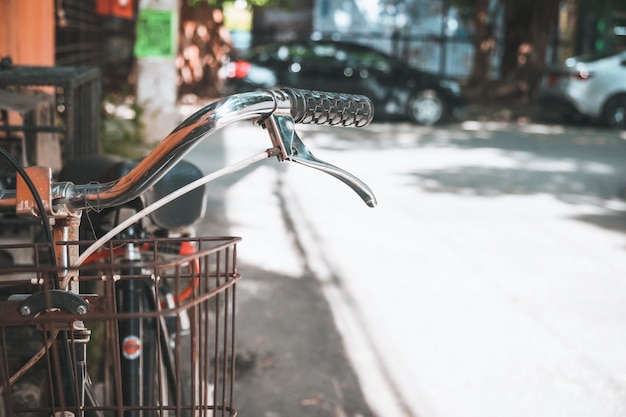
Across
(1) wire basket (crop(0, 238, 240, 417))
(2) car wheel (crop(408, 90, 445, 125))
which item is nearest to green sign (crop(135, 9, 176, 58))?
(1) wire basket (crop(0, 238, 240, 417))

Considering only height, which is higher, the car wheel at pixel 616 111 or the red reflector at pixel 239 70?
the red reflector at pixel 239 70

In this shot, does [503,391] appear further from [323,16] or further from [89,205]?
[323,16]

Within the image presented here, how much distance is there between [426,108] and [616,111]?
3374 millimetres

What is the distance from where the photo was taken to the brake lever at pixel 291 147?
69.0 inches

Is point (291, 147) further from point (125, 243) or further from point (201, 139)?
point (125, 243)

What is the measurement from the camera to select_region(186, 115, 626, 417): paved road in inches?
172

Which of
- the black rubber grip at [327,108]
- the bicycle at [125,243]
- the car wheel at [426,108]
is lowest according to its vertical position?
the car wheel at [426,108]

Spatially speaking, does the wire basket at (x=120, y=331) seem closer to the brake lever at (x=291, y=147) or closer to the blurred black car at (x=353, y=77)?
the brake lever at (x=291, y=147)

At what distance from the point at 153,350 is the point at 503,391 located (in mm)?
2049

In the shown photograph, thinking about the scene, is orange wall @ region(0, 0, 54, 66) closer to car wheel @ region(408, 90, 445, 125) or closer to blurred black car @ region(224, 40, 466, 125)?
blurred black car @ region(224, 40, 466, 125)

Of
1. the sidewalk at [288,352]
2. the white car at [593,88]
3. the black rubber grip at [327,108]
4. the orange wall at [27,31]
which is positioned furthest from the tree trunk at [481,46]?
the black rubber grip at [327,108]

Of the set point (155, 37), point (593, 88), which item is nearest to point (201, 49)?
point (593, 88)

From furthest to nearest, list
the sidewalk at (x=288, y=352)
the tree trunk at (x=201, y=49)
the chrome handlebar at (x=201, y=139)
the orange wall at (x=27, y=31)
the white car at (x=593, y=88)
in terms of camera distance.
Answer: the tree trunk at (x=201, y=49), the white car at (x=593, y=88), the orange wall at (x=27, y=31), the sidewalk at (x=288, y=352), the chrome handlebar at (x=201, y=139)

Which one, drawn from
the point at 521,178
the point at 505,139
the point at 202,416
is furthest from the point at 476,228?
the point at 505,139
